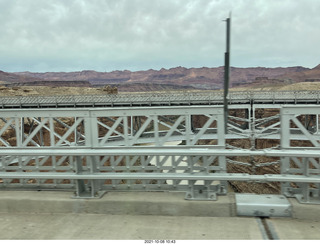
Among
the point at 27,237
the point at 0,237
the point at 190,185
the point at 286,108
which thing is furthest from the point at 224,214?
the point at 0,237

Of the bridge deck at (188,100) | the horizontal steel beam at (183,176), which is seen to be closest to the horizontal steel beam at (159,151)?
the horizontal steel beam at (183,176)

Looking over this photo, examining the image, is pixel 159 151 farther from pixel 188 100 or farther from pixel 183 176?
pixel 188 100

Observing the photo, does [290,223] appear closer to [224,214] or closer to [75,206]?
[224,214]

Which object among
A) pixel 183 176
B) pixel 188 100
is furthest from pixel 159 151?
pixel 188 100

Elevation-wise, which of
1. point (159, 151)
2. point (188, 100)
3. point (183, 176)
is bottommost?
point (183, 176)

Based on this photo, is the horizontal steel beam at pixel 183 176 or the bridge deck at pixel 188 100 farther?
the bridge deck at pixel 188 100

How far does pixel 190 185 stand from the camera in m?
3.94

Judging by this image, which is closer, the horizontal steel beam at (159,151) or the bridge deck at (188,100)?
the horizontal steel beam at (159,151)

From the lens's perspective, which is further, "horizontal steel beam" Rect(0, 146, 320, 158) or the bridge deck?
the bridge deck

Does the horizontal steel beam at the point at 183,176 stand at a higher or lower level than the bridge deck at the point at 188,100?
lower

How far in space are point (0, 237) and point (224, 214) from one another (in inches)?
101

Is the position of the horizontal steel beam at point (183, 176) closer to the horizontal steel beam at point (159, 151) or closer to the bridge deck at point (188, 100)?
the horizontal steel beam at point (159, 151)

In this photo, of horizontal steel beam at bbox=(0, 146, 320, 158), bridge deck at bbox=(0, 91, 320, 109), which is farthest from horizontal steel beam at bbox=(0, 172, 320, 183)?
bridge deck at bbox=(0, 91, 320, 109)

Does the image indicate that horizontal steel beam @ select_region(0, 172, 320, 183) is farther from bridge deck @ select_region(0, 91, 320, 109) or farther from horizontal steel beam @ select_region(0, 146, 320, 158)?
bridge deck @ select_region(0, 91, 320, 109)
